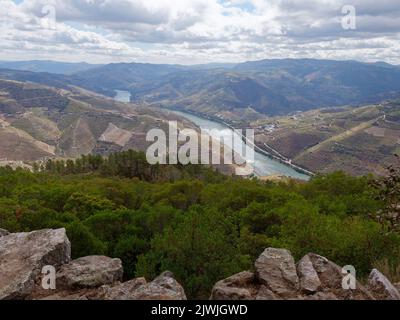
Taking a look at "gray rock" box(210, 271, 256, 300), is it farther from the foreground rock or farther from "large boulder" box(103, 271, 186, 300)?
"large boulder" box(103, 271, 186, 300)

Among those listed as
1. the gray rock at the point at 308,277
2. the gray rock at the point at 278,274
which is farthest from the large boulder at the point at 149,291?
the gray rock at the point at 308,277

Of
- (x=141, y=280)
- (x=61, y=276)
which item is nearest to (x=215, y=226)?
(x=141, y=280)

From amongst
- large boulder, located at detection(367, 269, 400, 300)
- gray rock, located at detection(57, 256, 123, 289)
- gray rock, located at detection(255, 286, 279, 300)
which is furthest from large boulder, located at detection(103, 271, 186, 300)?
large boulder, located at detection(367, 269, 400, 300)

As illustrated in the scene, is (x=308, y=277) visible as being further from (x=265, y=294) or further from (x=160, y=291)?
(x=160, y=291)

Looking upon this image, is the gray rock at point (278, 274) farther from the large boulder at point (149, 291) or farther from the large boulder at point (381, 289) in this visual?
the large boulder at point (149, 291)

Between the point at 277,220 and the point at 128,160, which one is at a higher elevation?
the point at 277,220

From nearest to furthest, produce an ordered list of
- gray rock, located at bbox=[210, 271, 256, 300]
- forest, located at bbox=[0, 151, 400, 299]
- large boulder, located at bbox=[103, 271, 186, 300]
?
large boulder, located at bbox=[103, 271, 186, 300], gray rock, located at bbox=[210, 271, 256, 300], forest, located at bbox=[0, 151, 400, 299]
